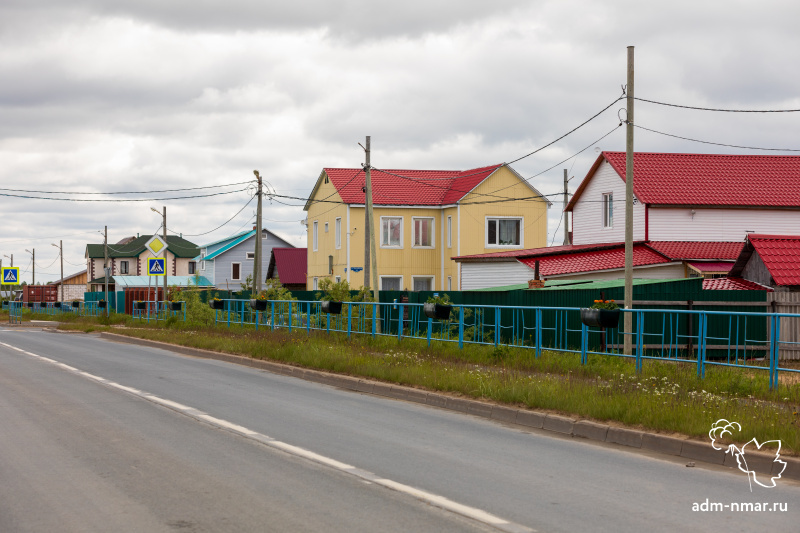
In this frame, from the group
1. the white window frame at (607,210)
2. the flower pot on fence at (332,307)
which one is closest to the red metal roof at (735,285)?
the flower pot on fence at (332,307)

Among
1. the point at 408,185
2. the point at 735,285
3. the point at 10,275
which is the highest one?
the point at 408,185

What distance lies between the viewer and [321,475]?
7.72 meters

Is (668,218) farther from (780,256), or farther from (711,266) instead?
(780,256)

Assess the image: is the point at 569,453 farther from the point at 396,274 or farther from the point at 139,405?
the point at 396,274

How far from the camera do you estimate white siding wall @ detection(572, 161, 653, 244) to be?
3659 centimetres

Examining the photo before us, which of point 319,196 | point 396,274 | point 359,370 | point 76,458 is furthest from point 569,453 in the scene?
point 319,196

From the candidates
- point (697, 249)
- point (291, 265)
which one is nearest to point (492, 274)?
point (697, 249)

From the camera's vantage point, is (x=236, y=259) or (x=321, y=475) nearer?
(x=321, y=475)

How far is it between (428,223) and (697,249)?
1691 centimetres

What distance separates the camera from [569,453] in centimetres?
928

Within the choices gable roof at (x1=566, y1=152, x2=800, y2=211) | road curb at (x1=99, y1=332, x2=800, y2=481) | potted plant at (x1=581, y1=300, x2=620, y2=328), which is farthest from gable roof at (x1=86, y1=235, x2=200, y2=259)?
potted plant at (x1=581, y1=300, x2=620, y2=328)

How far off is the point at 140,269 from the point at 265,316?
230 feet

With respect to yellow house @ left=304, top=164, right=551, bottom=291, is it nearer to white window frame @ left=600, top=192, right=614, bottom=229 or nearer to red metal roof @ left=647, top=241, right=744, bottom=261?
white window frame @ left=600, top=192, right=614, bottom=229

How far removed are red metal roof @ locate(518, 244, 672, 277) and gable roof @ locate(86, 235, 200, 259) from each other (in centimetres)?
6668
